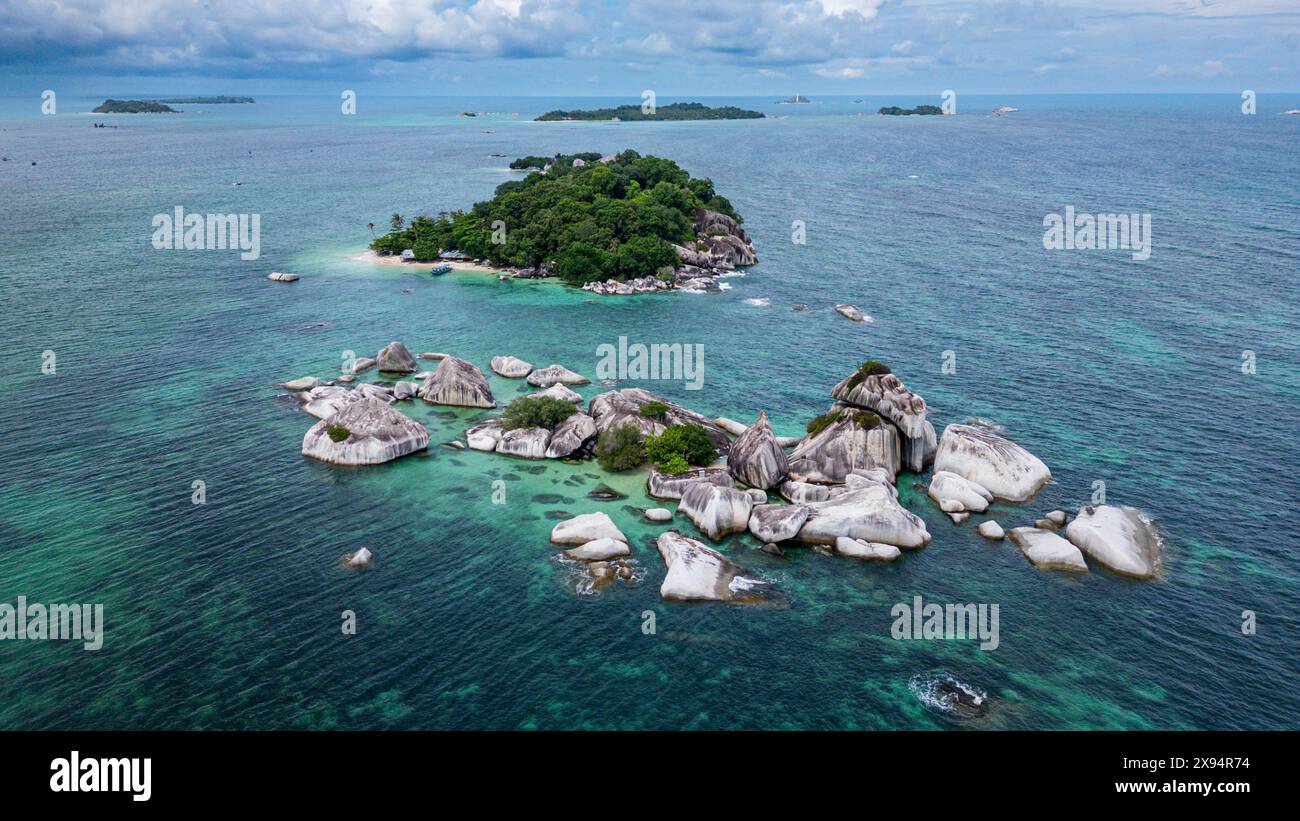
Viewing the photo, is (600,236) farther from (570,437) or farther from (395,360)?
(570,437)

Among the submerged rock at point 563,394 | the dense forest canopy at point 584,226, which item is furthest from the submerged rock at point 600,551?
the dense forest canopy at point 584,226

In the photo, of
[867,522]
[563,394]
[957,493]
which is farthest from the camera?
[563,394]

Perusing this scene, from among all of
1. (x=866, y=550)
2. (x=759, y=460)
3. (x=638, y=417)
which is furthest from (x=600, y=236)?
(x=866, y=550)

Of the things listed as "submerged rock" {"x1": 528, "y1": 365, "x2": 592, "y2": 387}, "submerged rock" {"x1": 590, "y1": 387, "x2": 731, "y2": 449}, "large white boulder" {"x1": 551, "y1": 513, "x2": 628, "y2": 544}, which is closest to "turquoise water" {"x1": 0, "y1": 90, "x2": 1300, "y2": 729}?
"large white boulder" {"x1": 551, "y1": 513, "x2": 628, "y2": 544}

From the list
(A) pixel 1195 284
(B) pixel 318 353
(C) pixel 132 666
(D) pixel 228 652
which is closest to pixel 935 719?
(D) pixel 228 652

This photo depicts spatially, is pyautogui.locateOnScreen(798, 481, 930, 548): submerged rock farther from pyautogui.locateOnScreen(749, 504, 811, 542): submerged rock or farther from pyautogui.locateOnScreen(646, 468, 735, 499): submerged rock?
pyautogui.locateOnScreen(646, 468, 735, 499): submerged rock

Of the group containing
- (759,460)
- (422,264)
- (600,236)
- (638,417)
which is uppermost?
(600,236)
